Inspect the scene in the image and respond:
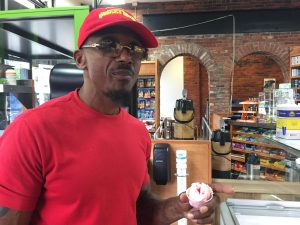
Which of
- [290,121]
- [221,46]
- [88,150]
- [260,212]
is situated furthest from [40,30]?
[221,46]

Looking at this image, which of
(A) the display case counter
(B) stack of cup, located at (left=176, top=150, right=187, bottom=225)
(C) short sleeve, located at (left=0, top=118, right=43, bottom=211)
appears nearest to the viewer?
(C) short sleeve, located at (left=0, top=118, right=43, bottom=211)

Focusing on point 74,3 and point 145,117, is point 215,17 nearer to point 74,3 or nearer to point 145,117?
point 145,117

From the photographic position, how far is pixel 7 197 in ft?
2.71

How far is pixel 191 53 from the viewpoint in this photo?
7352 millimetres

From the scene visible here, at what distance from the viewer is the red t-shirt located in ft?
2.77

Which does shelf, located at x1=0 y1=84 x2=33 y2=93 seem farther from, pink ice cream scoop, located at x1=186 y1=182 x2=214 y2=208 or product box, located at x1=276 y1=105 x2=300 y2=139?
product box, located at x1=276 y1=105 x2=300 y2=139

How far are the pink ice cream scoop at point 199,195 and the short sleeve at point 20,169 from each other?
52 cm

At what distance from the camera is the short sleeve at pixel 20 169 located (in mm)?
824

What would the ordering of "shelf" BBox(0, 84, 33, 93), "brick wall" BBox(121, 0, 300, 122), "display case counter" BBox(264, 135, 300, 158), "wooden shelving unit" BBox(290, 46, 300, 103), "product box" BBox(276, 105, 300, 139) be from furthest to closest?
"brick wall" BBox(121, 0, 300, 122) → "wooden shelving unit" BBox(290, 46, 300, 103) → "shelf" BBox(0, 84, 33, 93) → "product box" BBox(276, 105, 300, 139) → "display case counter" BBox(264, 135, 300, 158)

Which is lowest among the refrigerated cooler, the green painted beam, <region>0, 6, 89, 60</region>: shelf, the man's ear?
the refrigerated cooler

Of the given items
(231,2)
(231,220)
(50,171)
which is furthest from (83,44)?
(231,2)

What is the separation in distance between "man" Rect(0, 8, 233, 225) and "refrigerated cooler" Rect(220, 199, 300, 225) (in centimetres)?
40

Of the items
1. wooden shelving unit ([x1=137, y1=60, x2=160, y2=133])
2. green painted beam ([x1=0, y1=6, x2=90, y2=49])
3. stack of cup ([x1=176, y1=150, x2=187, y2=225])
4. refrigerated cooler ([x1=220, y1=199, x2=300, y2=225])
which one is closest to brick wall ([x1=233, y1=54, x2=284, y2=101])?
wooden shelving unit ([x1=137, y1=60, x2=160, y2=133])

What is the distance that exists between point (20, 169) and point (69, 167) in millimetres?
151
